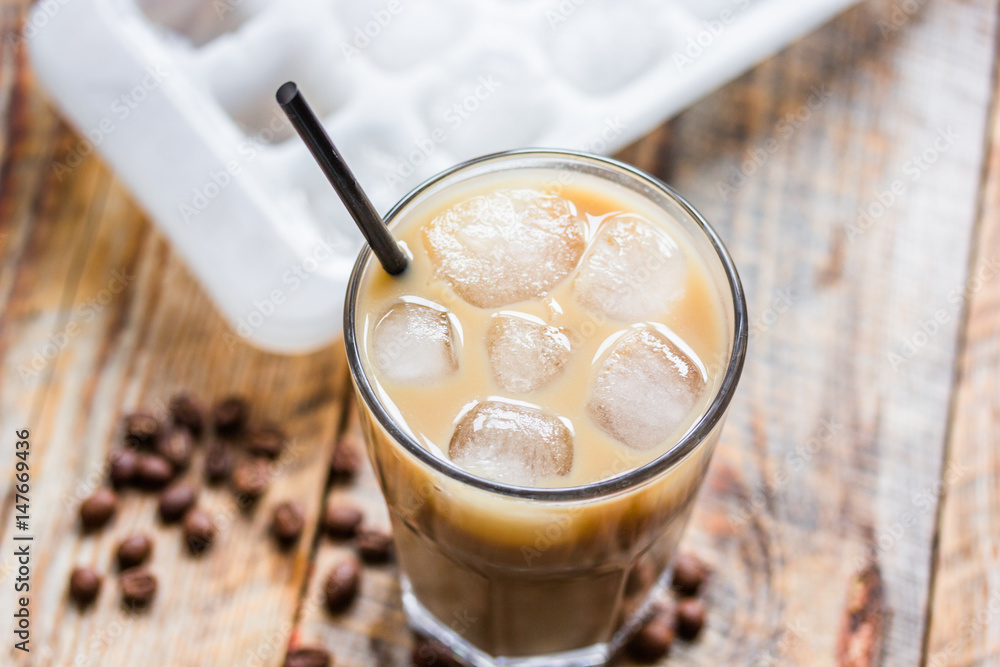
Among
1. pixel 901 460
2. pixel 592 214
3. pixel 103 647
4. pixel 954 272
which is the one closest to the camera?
pixel 592 214

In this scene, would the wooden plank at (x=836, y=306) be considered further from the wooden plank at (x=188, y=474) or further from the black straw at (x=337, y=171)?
the black straw at (x=337, y=171)

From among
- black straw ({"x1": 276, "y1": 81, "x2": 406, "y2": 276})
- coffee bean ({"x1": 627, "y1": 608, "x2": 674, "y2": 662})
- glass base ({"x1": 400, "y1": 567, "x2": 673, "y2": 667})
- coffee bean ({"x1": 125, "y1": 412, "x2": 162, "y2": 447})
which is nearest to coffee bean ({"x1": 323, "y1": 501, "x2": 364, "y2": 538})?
glass base ({"x1": 400, "y1": 567, "x2": 673, "y2": 667})

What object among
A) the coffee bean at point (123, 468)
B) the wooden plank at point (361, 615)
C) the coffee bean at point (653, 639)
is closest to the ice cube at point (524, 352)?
the wooden plank at point (361, 615)

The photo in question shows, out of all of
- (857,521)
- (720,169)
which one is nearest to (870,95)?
(720,169)

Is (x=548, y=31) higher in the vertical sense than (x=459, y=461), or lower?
lower

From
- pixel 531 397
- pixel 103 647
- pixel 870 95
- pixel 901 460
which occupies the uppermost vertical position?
pixel 531 397

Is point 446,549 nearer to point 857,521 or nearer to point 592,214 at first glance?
point 592,214
